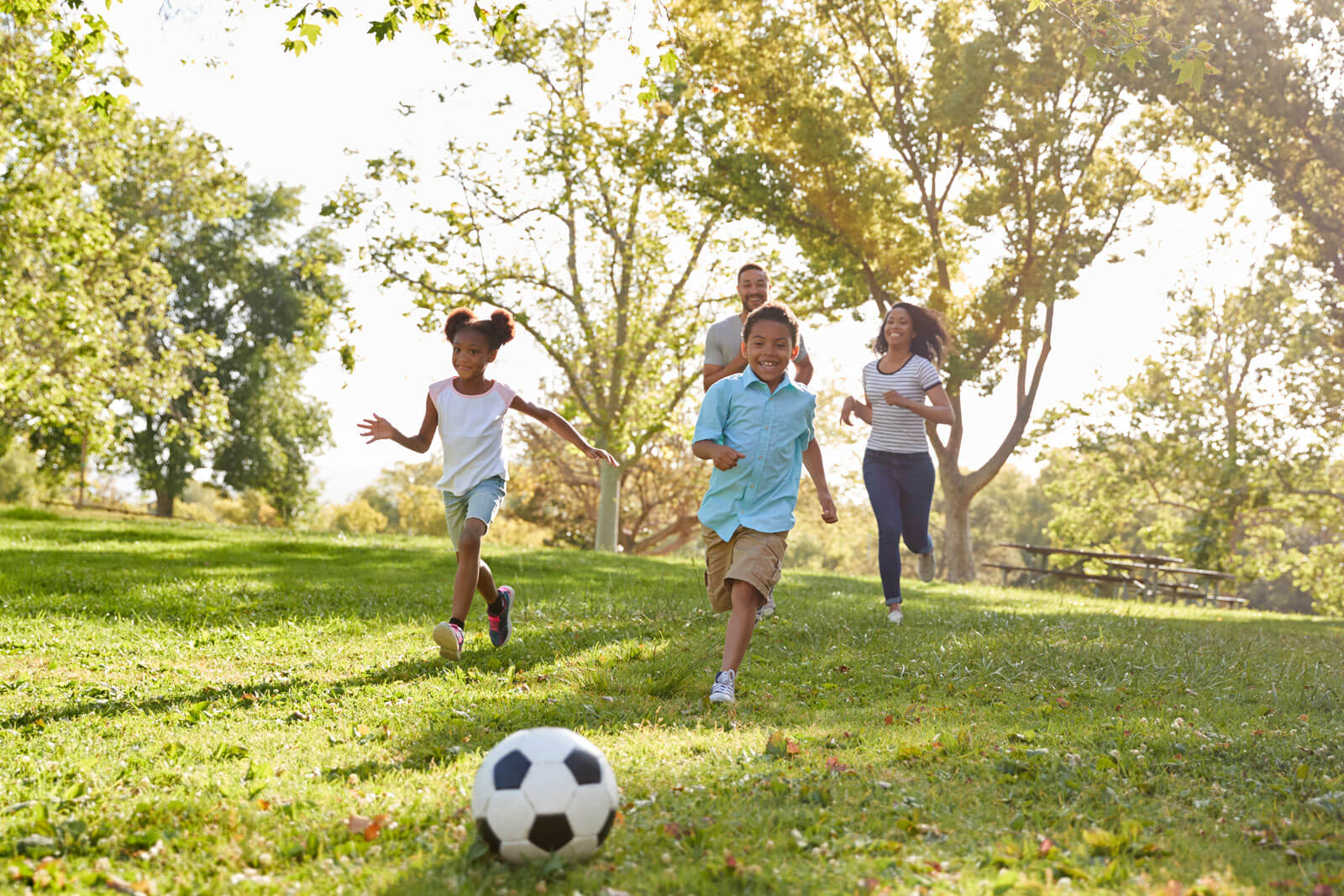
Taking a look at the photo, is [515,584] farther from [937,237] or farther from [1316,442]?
[1316,442]

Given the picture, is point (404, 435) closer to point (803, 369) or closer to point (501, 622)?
point (501, 622)

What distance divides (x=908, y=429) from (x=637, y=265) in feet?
52.2

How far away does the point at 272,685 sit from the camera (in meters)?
6.11

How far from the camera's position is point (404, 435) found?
674 centimetres

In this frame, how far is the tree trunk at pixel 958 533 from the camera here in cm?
2105

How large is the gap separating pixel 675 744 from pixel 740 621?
1.08m

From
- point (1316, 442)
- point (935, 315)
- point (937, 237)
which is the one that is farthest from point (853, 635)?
point (1316, 442)

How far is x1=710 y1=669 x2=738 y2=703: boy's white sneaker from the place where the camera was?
5.54 m

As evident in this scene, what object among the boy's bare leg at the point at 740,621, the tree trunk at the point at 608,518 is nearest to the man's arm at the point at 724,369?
the boy's bare leg at the point at 740,621

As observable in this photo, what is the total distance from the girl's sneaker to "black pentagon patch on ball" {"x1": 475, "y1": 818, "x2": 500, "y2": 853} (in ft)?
10.2

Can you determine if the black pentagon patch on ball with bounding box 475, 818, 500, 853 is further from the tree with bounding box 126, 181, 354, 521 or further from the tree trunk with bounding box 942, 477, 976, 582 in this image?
the tree with bounding box 126, 181, 354, 521

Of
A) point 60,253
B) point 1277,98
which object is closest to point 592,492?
point 60,253

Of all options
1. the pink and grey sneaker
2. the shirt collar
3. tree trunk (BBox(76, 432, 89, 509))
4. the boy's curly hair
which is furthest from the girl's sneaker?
tree trunk (BBox(76, 432, 89, 509))

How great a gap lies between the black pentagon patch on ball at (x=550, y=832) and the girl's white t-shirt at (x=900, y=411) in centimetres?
577
